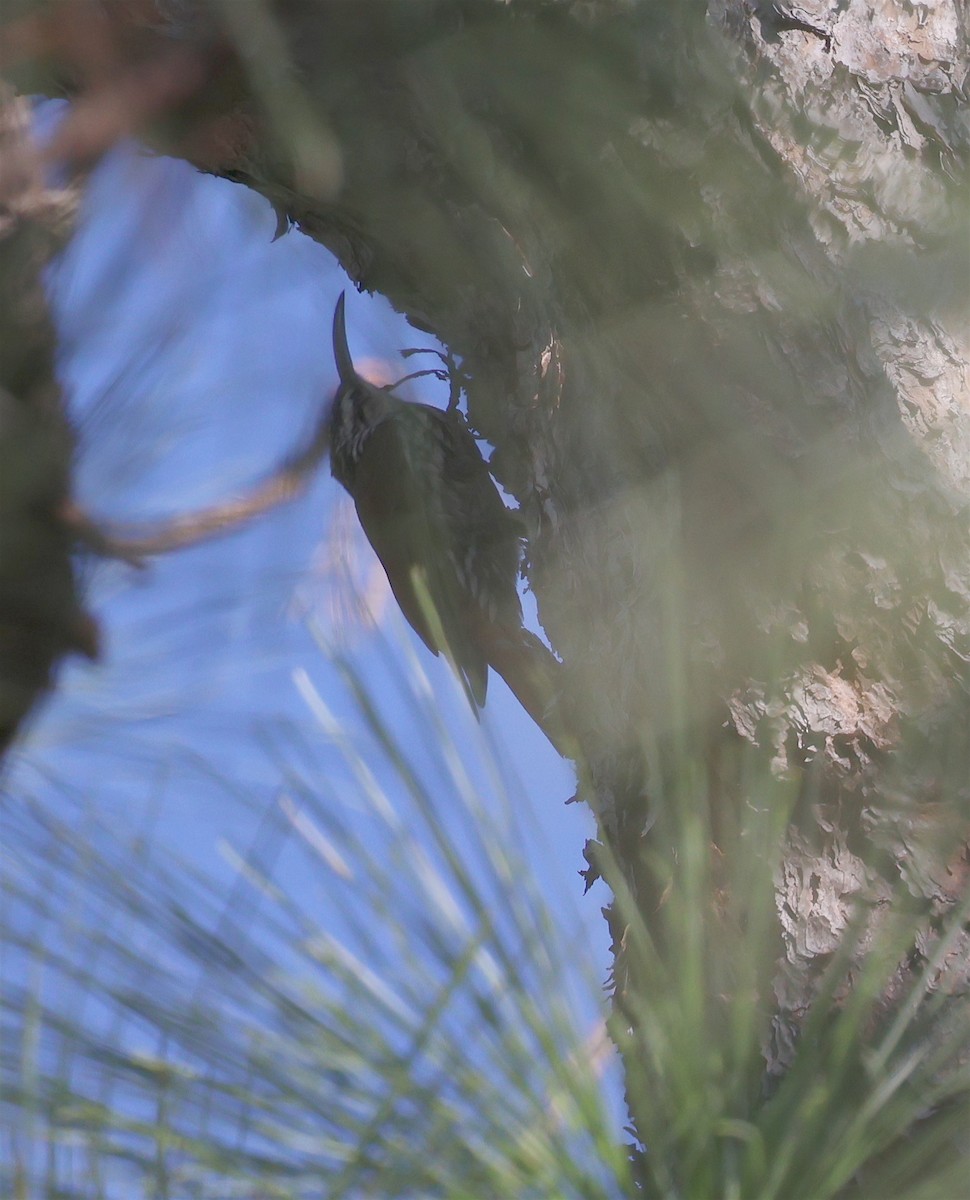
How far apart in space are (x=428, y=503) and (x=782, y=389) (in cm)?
155

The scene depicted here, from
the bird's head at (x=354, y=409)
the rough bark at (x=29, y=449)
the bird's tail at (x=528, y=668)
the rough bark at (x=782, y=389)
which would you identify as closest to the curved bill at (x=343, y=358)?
the bird's head at (x=354, y=409)

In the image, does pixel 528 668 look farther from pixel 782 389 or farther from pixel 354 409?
pixel 782 389

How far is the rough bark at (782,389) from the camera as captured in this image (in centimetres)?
86

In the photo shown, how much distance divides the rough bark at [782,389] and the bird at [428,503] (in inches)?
41.0

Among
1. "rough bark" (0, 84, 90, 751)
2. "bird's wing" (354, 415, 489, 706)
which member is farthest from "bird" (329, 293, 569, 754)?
"rough bark" (0, 84, 90, 751)

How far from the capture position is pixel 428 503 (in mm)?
2523

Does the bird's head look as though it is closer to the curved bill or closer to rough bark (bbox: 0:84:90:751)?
the curved bill

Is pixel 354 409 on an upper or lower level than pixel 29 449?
lower

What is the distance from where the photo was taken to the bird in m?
2.26

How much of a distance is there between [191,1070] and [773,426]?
74 cm

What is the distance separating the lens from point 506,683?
206 centimetres

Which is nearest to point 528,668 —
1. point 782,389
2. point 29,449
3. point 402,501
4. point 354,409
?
point 402,501

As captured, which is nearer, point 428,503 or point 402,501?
point 428,503

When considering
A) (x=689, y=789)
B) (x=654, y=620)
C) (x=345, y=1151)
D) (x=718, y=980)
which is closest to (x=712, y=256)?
(x=654, y=620)
